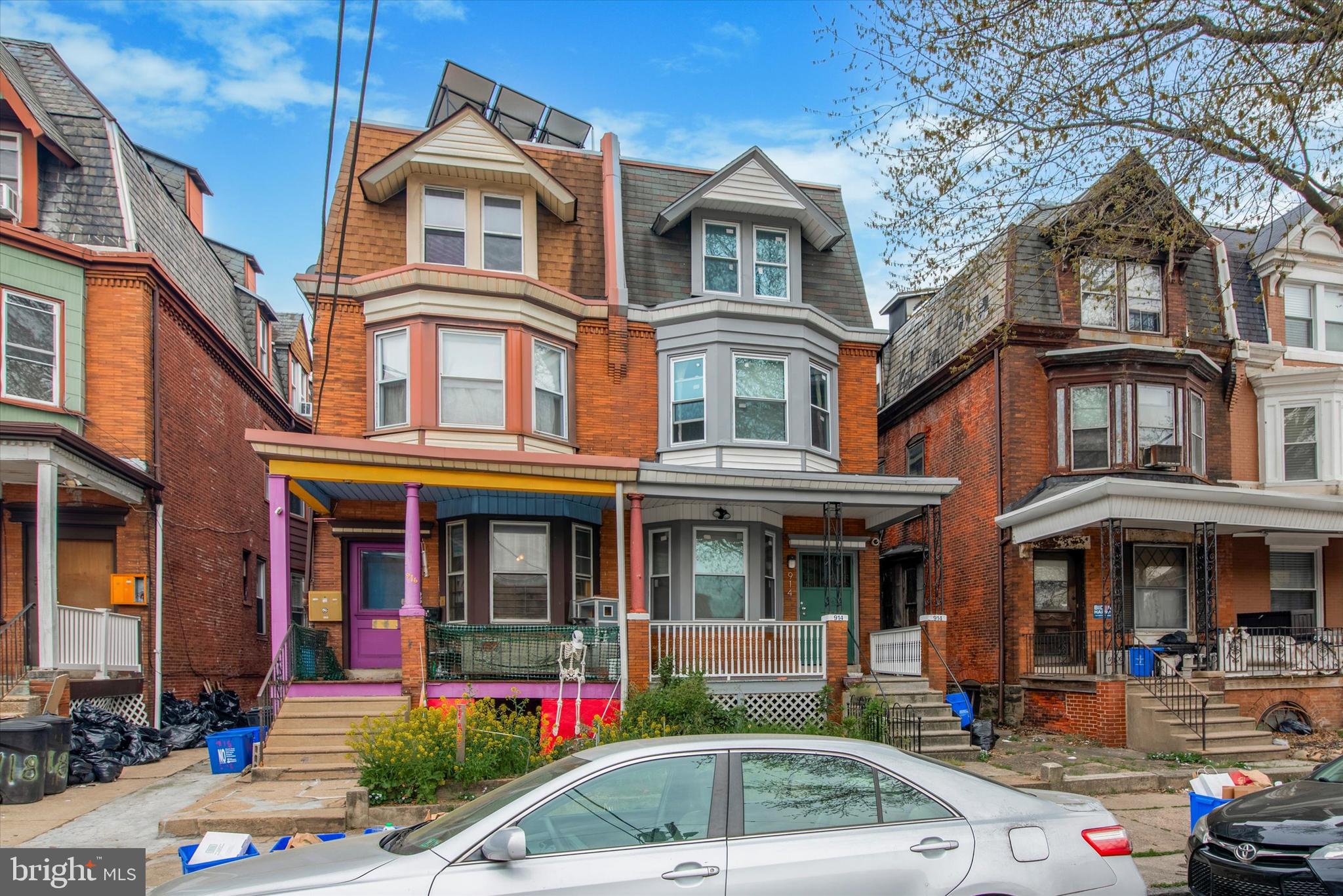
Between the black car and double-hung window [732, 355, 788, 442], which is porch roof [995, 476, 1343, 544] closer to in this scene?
double-hung window [732, 355, 788, 442]

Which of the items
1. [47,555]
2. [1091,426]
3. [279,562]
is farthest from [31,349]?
[1091,426]

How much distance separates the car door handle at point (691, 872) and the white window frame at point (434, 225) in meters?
13.2

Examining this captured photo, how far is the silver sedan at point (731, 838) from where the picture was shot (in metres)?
4.66

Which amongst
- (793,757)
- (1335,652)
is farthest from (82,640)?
(1335,652)

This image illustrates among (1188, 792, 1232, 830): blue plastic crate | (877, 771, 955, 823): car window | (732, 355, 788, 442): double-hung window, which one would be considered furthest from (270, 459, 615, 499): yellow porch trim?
(877, 771, 955, 823): car window

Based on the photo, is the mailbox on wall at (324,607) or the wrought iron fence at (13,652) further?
the mailbox on wall at (324,607)

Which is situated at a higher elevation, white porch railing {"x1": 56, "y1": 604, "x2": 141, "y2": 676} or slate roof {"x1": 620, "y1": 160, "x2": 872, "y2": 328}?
slate roof {"x1": 620, "y1": 160, "x2": 872, "y2": 328}

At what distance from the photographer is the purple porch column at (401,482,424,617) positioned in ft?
44.3

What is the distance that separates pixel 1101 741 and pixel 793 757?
480 inches

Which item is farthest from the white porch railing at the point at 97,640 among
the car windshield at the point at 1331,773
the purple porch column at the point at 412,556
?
the car windshield at the point at 1331,773

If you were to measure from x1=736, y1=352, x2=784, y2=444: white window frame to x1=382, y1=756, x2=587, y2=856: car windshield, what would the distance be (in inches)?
462

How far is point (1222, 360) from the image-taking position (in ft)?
66.7

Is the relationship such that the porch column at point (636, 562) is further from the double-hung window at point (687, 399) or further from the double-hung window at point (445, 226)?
→ the double-hung window at point (445, 226)

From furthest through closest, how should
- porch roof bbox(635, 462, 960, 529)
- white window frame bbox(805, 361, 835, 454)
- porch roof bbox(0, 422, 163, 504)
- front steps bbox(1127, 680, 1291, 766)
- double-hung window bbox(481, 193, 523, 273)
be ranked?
white window frame bbox(805, 361, 835, 454), double-hung window bbox(481, 193, 523, 273), porch roof bbox(635, 462, 960, 529), front steps bbox(1127, 680, 1291, 766), porch roof bbox(0, 422, 163, 504)
